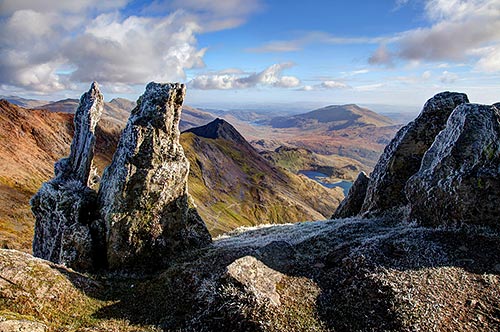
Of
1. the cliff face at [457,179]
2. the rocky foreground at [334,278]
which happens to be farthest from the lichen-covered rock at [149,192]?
the cliff face at [457,179]

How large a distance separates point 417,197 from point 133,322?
25454 millimetres

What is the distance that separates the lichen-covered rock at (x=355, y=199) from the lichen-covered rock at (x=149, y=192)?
22352 millimetres

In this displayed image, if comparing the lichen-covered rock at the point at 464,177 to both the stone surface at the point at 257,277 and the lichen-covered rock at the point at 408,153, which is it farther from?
the stone surface at the point at 257,277

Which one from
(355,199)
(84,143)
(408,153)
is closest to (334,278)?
(408,153)

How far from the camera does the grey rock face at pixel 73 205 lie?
2888 centimetres

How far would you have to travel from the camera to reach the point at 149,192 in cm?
3042

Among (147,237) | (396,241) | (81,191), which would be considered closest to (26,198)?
(81,191)

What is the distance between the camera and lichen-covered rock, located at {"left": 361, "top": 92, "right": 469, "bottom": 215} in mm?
36688

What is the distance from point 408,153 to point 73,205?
37.0 metres

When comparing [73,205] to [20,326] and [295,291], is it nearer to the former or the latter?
[20,326]

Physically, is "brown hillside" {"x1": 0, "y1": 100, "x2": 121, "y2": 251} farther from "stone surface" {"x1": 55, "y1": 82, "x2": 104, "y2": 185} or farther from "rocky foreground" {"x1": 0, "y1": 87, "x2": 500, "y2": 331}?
"rocky foreground" {"x1": 0, "y1": 87, "x2": 500, "y2": 331}

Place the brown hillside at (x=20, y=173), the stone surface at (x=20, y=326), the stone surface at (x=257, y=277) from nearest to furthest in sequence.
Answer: the stone surface at (x=20, y=326) < the stone surface at (x=257, y=277) < the brown hillside at (x=20, y=173)

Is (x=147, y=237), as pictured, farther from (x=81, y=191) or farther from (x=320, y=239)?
(x=320, y=239)

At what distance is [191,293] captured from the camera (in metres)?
21.8
